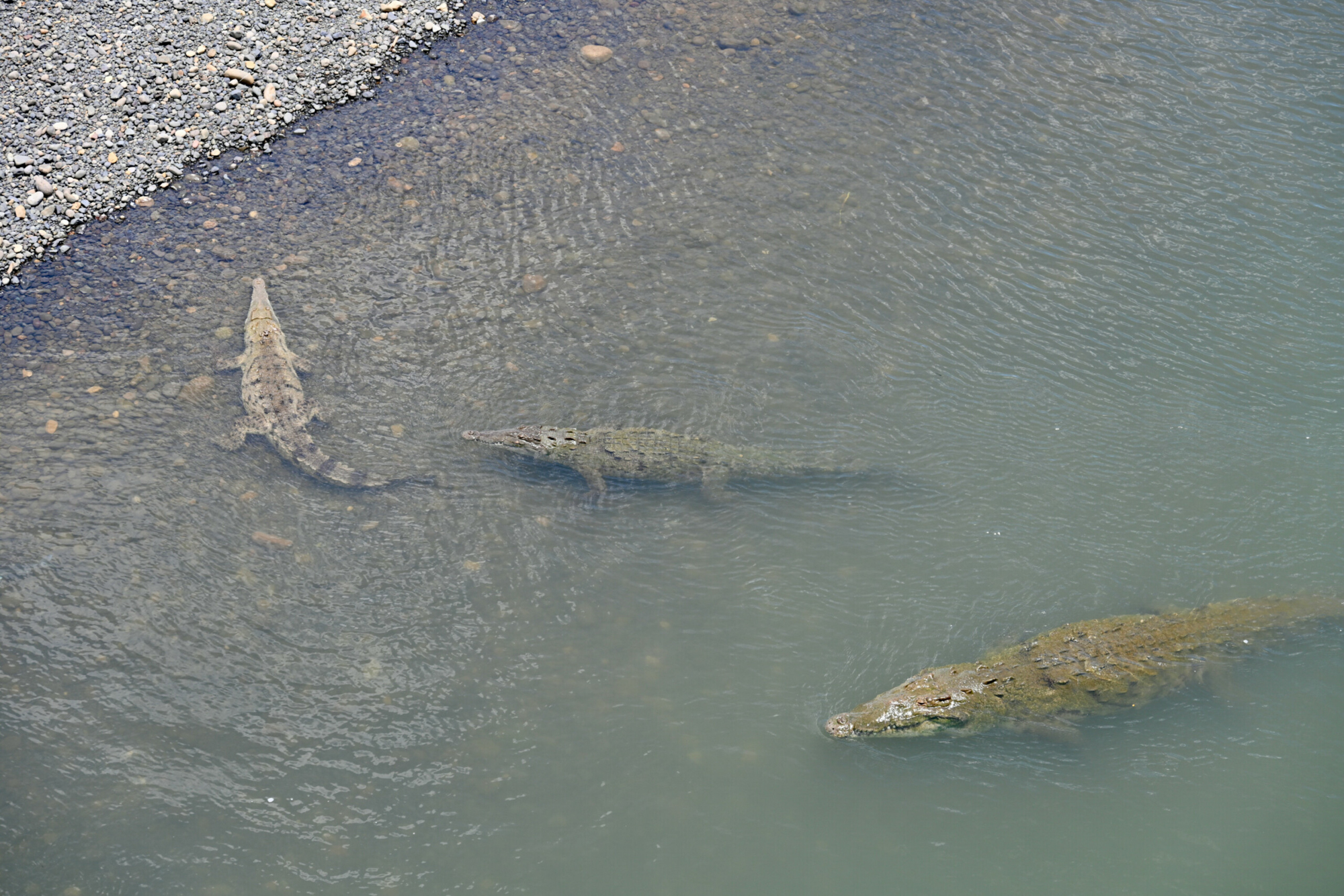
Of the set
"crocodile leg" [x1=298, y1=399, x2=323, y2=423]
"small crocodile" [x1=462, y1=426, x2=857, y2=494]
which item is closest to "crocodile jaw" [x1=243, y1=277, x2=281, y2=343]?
"crocodile leg" [x1=298, y1=399, x2=323, y2=423]

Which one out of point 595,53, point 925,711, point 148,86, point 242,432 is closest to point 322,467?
point 242,432

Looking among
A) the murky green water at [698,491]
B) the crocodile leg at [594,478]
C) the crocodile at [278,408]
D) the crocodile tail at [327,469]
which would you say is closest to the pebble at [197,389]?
the murky green water at [698,491]

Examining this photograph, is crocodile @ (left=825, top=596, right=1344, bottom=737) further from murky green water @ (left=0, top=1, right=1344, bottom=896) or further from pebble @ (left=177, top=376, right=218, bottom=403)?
pebble @ (left=177, top=376, right=218, bottom=403)

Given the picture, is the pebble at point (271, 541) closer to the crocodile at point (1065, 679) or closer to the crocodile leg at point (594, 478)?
the crocodile leg at point (594, 478)

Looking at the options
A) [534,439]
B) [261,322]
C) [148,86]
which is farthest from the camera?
[148,86]

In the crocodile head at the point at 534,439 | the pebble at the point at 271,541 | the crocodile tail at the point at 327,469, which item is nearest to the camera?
the pebble at the point at 271,541

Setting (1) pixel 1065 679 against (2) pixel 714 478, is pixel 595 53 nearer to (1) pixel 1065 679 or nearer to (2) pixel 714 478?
(2) pixel 714 478

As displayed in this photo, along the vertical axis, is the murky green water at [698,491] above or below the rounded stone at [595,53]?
below
